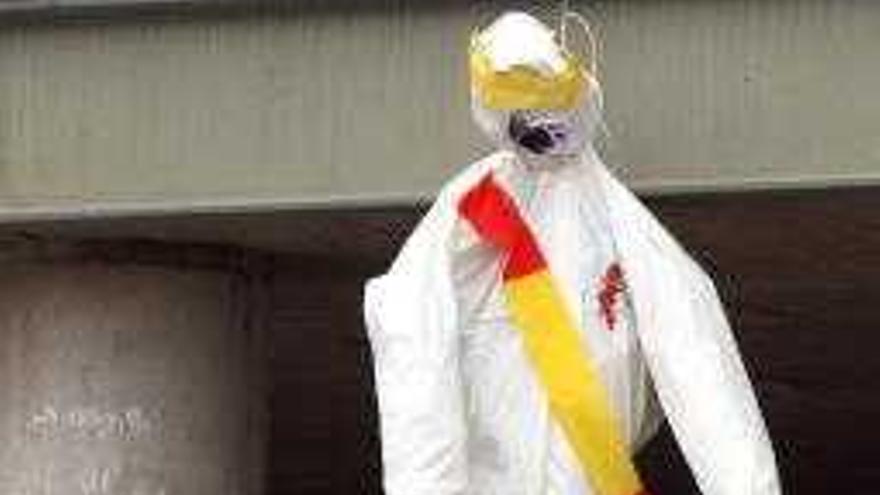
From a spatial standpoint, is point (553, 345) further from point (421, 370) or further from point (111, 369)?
point (111, 369)

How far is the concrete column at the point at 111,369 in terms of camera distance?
18.8ft

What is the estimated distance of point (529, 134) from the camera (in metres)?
4.89

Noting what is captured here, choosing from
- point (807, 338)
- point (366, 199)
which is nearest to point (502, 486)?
point (366, 199)

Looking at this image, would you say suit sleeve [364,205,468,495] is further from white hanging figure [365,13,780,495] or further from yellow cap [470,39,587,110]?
yellow cap [470,39,587,110]

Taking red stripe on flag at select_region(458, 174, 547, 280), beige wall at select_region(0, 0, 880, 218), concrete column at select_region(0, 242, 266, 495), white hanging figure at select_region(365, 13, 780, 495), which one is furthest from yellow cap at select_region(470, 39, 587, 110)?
concrete column at select_region(0, 242, 266, 495)

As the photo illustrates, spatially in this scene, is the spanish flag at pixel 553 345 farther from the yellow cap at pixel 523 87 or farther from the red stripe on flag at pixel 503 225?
the yellow cap at pixel 523 87

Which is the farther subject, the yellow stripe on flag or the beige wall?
the beige wall

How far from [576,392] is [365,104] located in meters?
0.87

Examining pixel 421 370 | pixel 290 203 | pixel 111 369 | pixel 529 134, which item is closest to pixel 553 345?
pixel 421 370

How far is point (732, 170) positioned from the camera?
202 inches

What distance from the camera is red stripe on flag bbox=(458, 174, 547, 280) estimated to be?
4914mm

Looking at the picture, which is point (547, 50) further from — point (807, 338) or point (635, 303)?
point (807, 338)

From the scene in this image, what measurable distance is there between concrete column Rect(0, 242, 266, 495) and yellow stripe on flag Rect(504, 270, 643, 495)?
120cm

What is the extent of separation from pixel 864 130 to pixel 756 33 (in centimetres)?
29
